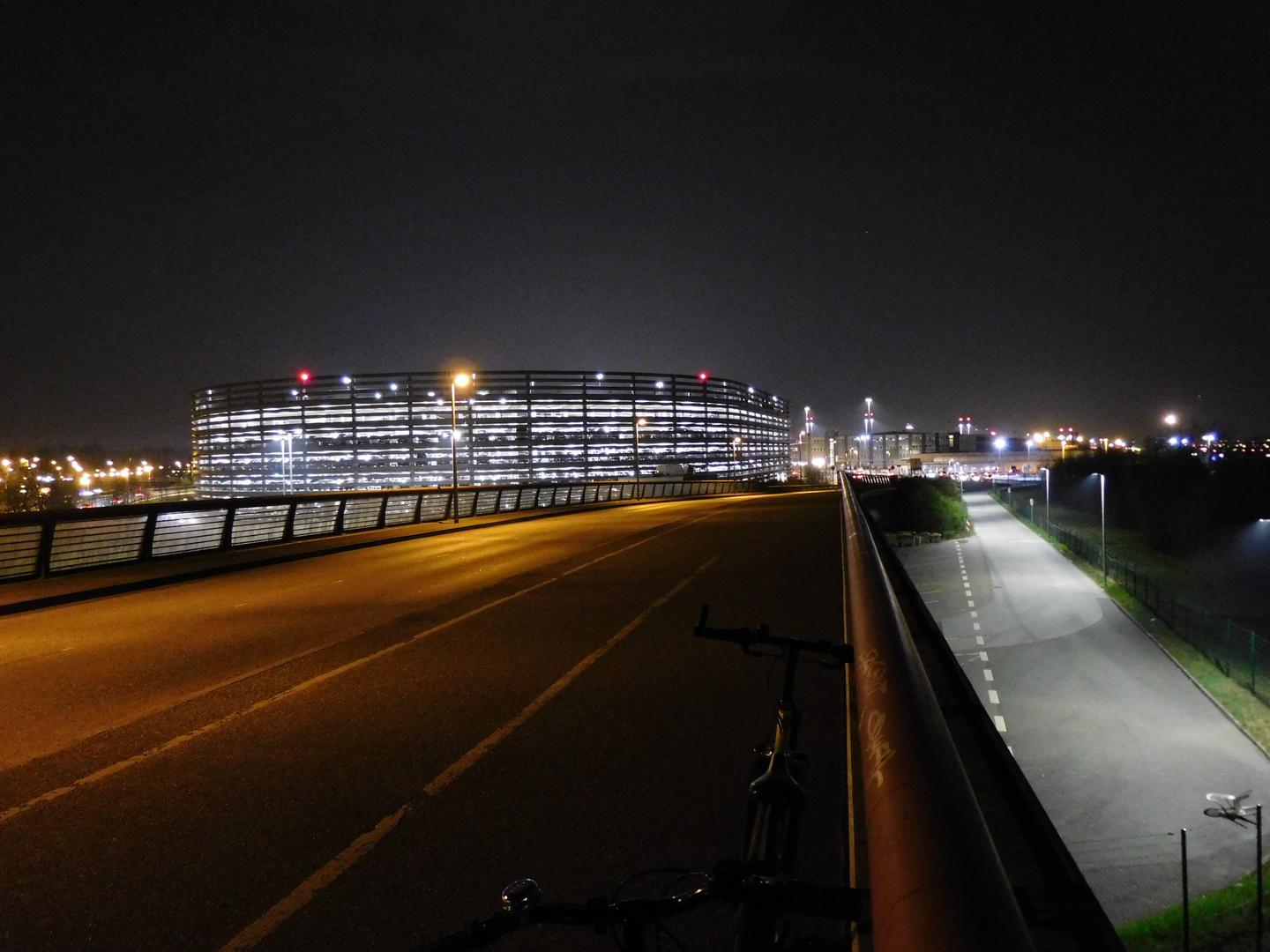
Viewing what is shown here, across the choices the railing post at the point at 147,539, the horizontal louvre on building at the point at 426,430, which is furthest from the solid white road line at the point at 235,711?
the horizontal louvre on building at the point at 426,430

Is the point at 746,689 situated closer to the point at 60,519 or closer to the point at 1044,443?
the point at 60,519

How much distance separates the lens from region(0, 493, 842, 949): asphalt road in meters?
3.75

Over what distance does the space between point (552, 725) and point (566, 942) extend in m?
2.94

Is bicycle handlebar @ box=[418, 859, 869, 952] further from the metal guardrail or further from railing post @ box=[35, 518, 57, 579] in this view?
railing post @ box=[35, 518, 57, 579]

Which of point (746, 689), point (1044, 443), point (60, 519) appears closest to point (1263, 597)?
point (746, 689)

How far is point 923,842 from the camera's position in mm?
1658

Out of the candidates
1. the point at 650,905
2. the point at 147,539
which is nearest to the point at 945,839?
the point at 650,905

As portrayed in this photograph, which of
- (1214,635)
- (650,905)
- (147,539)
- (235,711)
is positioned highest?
(650,905)

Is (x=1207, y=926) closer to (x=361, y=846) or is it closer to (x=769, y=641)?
(x=769, y=641)

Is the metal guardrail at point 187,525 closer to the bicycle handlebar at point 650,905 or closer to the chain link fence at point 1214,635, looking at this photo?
the bicycle handlebar at point 650,905

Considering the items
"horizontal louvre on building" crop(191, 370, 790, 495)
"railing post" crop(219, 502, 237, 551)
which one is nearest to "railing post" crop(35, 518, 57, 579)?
"railing post" crop(219, 502, 237, 551)

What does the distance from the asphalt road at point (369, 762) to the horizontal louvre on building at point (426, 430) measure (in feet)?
450

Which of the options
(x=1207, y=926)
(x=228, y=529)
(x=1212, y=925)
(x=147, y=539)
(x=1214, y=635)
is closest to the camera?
(x=1207, y=926)

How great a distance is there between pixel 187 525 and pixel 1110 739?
25508 mm
